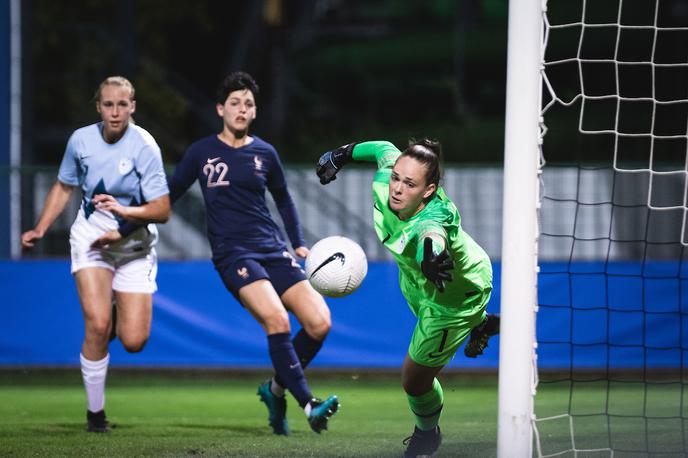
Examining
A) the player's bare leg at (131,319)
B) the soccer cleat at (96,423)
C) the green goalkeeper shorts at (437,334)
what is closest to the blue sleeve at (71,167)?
the player's bare leg at (131,319)

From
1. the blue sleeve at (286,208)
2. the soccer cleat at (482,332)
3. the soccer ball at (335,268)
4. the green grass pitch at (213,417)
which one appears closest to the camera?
the soccer ball at (335,268)

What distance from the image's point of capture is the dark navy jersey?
6773mm

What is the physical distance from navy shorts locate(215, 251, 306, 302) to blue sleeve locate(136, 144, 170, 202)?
0.61m

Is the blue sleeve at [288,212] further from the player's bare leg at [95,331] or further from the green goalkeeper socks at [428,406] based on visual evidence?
the green goalkeeper socks at [428,406]

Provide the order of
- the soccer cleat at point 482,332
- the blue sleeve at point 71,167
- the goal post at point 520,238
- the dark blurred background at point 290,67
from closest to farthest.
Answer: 1. the goal post at point 520,238
2. the soccer cleat at point 482,332
3. the blue sleeve at point 71,167
4. the dark blurred background at point 290,67

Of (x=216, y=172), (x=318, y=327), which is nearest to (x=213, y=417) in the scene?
(x=318, y=327)

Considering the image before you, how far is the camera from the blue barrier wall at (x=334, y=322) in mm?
9711

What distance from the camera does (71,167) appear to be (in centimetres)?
679

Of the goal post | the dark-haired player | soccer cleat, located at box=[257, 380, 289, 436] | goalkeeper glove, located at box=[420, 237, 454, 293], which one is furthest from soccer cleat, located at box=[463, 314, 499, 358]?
soccer cleat, located at box=[257, 380, 289, 436]

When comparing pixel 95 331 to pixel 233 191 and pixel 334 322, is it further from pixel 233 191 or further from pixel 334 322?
pixel 334 322

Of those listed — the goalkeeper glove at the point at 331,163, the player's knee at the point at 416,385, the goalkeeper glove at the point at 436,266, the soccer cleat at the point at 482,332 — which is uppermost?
the goalkeeper glove at the point at 331,163

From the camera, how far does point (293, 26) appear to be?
70.5 ft

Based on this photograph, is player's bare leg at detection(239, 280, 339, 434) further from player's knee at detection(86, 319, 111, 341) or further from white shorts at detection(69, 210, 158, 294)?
player's knee at detection(86, 319, 111, 341)

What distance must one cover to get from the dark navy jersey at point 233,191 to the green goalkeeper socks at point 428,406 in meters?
1.64
